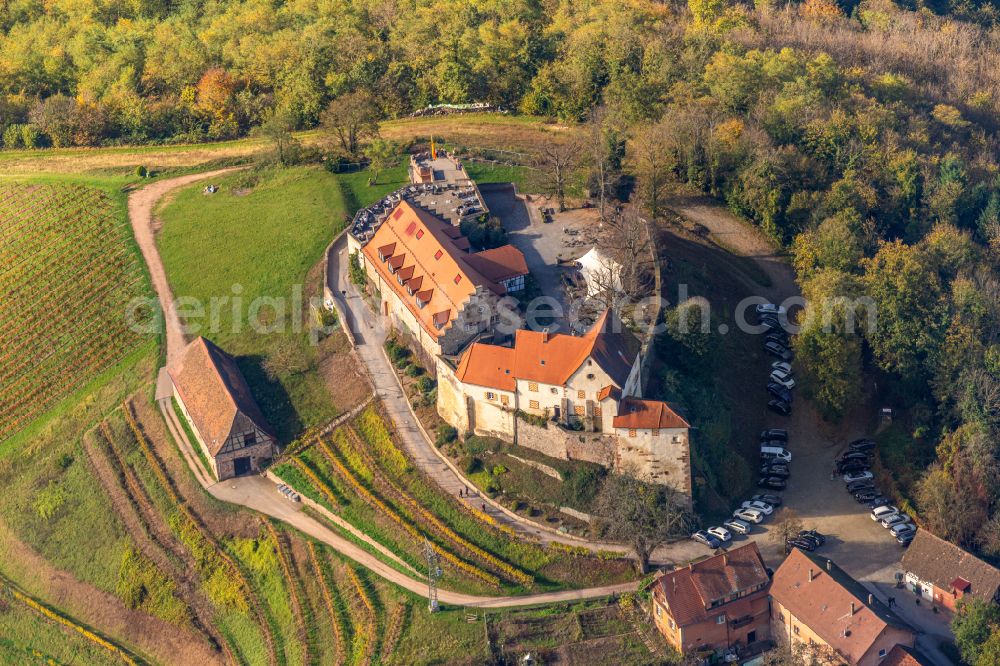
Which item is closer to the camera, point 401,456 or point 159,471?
point 401,456

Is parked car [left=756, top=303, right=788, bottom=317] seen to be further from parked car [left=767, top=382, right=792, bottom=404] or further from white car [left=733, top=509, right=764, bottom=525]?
white car [left=733, top=509, right=764, bottom=525]

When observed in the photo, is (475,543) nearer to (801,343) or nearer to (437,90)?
(801,343)

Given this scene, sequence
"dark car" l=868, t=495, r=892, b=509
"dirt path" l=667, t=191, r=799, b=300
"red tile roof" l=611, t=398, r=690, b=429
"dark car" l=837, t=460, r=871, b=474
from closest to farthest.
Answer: "red tile roof" l=611, t=398, r=690, b=429 < "dark car" l=868, t=495, r=892, b=509 < "dark car" l=837, t=460, r=871, b=474 < "dirt path" l=667, t=191, r=799, b=300

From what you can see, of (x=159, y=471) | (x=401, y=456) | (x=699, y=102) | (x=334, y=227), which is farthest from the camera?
(x=699, y=102)

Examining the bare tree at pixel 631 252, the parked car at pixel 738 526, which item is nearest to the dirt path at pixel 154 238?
the bare tree at pixel 631 252

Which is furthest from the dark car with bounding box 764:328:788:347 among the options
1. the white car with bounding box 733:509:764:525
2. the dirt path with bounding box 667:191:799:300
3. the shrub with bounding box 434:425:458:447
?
the shrub with bounding box 434:425:458:447

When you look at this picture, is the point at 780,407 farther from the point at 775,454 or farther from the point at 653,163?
the point at 653,163

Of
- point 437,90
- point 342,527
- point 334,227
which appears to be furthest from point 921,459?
Result: point 437,90

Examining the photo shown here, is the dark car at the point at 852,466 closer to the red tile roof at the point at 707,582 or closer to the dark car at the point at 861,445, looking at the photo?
the dark car at the point at 861,445
